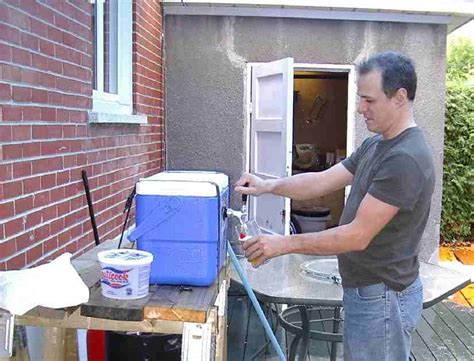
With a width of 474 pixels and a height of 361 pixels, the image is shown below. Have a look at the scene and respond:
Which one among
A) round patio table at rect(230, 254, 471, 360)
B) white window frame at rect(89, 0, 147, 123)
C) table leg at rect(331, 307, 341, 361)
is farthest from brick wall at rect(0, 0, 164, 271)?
table leg at rect(331, 307, 341, 361)

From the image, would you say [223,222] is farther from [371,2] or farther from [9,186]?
[371,2]

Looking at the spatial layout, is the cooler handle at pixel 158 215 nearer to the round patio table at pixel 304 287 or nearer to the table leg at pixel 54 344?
the table leg at pixel 54 344

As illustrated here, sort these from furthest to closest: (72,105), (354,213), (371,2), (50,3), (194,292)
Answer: (371,2), (72,105), (50,3), (354,213), (194,292)

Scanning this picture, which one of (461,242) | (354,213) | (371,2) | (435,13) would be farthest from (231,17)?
(461,242)

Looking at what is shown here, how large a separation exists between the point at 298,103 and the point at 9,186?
670 cm

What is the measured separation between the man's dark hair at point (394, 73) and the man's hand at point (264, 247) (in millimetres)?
706

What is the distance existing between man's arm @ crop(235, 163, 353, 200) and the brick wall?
0.85 m

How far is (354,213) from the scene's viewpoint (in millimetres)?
2398

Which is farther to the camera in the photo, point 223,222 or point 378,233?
point 378,233

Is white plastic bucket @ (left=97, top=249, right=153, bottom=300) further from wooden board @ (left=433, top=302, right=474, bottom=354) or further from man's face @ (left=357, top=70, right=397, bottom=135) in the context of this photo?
A: wooden board @ (left=433, top=302, right=474, bottom=354)

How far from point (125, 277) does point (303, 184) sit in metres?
1.34

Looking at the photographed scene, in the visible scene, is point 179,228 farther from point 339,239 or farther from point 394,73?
point 394,73

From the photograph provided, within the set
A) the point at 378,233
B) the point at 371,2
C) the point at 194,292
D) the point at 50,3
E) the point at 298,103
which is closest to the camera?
the point at 194,292

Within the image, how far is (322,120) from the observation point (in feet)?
28.2
